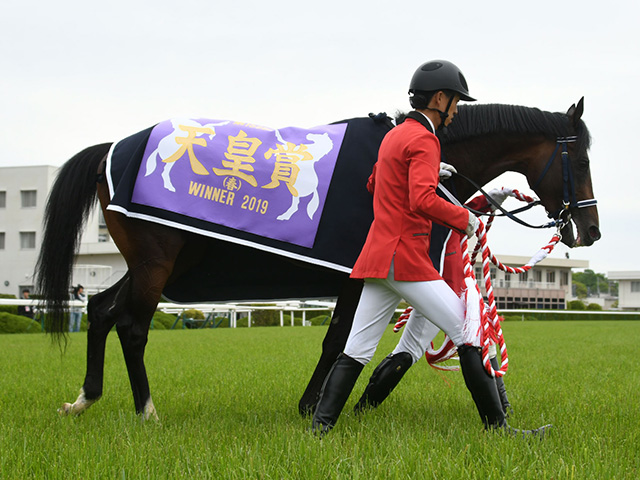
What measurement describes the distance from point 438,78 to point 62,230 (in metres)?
2.91

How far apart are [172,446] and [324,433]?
0.74 meters

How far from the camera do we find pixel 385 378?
13.6ft

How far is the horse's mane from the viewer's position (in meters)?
4.18

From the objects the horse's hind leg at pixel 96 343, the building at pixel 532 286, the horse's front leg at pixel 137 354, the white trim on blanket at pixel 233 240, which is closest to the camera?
the white trim on blanket at pixel 233 240

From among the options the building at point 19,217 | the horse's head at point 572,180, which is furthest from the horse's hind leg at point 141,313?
the building at point 19,217

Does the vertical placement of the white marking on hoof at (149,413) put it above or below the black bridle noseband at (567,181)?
below

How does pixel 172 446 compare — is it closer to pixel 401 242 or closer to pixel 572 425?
pixel 401 242

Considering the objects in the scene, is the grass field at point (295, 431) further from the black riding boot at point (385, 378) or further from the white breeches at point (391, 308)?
the white breeches at point (391, 308)

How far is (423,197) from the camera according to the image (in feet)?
10.1

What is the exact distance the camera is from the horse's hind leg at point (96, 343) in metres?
4.25

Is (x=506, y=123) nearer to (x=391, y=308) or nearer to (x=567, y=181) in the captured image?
(x=567, y=181)

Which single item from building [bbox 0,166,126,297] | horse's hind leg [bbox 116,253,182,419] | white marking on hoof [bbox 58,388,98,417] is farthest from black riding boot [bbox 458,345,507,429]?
building [bbox 0,166,126,297]

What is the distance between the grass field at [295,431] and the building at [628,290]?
6640 centimetres

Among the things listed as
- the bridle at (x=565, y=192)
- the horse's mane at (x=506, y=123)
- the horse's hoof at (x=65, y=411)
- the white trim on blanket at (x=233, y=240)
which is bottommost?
the horse's hoof at (x=65, y=411)
